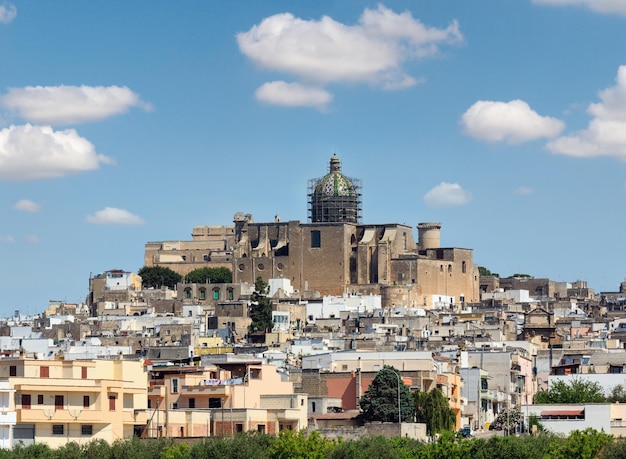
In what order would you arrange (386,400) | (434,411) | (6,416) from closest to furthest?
(6,416) → (386,400) → (434,411)

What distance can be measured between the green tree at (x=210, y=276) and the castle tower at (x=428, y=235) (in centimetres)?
1300

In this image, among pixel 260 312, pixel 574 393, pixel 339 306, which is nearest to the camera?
pixel 574 393

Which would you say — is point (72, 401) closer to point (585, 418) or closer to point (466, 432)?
point (466, 432)

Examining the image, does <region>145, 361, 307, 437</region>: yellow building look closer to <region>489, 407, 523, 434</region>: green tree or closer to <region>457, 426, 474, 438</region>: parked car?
<region>457, 426, 474, 438</region>: parked car

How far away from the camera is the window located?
107m

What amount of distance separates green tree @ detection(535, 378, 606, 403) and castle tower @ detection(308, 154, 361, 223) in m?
52.7

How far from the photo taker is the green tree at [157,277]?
358ft

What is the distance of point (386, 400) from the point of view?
50469 mm

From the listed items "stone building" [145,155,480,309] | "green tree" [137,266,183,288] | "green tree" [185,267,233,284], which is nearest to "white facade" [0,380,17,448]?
"stone building" [145,155,480,309]

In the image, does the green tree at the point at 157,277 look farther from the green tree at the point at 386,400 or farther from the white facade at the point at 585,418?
the white facade at the point at 585,418

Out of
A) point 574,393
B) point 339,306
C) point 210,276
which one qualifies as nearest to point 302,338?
point 339,306

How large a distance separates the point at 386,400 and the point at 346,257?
56.5m

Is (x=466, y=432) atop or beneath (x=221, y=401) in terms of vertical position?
beneath

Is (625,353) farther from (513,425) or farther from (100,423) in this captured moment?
(100,423)
